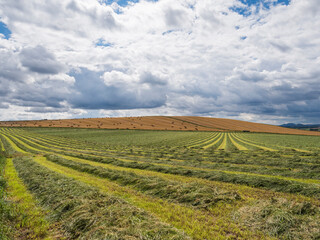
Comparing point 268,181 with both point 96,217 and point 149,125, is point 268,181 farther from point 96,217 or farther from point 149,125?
point 149,125

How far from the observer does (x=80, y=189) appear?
9.80m

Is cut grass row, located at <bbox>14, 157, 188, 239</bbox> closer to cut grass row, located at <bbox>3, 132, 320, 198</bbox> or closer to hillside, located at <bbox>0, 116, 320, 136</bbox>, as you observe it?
cut grass row, located at <bbox>3, 132, 320, 198</bbox>

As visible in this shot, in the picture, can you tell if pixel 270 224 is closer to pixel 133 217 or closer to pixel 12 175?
pixel 133 217

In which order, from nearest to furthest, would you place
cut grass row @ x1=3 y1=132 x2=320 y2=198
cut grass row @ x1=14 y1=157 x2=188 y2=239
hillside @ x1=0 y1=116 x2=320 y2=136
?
cut grass row @ x1=14 y1=157 x2=188 y2=239, cut grass row @ x1=3 y1=132 x2=320 y2=198, hillside @ x1=0 y1=116 x2=320 y2=136

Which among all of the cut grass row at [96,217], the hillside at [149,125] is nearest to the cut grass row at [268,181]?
the cut grass row at [96,217]

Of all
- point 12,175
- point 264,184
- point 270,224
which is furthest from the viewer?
point 12,175

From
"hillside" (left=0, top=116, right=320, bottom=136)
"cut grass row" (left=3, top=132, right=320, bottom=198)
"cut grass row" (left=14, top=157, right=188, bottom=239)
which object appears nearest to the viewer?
"cut grass row" (left=14, top=157, right=188, bottom=239)

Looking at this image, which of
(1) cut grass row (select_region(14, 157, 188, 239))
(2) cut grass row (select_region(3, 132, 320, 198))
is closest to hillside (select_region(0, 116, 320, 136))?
(2) cut grass row (select_region(3, 132, 320, 198))

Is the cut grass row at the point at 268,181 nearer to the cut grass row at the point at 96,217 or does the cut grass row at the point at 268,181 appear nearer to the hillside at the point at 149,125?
the cut grass row at the point at 96,217

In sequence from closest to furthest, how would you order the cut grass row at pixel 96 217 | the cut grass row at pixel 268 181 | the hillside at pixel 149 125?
the cut grass row at pixel 96 217
the cut grass row at pixel 268 181
the hillside at pixel 149 125

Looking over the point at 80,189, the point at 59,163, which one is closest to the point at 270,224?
the point at 80,189

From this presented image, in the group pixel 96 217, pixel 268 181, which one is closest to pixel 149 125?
pixel 268 181

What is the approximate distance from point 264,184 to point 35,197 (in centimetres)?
1300

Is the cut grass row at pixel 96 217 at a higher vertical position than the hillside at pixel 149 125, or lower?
lower
